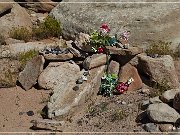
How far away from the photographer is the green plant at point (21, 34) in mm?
12305

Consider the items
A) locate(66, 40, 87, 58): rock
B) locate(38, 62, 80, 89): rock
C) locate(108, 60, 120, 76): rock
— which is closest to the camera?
locate(108, 60, 120, 76): rock

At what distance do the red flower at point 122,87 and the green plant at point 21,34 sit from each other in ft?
12.3

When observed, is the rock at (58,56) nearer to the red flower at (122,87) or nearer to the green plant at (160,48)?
the red flower at (122,87)

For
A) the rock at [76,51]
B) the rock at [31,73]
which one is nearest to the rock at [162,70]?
the rock at [76,51]

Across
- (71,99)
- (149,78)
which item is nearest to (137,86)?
(149,78)

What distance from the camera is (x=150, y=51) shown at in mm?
10477

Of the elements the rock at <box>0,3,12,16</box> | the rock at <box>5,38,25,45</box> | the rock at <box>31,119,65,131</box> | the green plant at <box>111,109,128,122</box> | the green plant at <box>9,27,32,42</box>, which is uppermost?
the rock at <box>0,3,12,16</box>

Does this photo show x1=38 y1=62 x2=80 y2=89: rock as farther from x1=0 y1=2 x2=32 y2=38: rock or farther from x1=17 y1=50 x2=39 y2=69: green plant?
x1=0 y1=2 x2=32 y2=38: rock

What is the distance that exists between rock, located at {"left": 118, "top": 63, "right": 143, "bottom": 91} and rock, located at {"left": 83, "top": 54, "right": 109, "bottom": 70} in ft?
1.55

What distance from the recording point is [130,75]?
985cm

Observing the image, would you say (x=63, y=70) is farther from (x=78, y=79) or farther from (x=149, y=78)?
(x=149, y=78)

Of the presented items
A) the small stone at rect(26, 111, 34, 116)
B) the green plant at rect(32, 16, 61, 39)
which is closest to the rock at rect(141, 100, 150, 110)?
the small stone at rect(26, 111, 34, 116)

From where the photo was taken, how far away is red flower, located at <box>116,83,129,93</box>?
31.6 feet

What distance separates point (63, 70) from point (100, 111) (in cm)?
170
